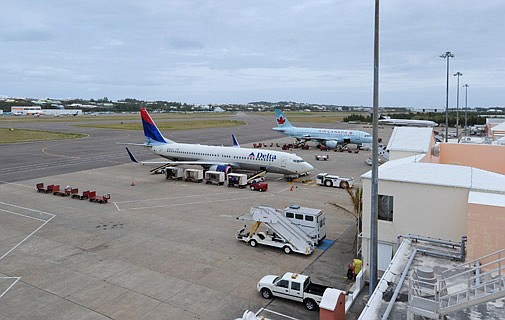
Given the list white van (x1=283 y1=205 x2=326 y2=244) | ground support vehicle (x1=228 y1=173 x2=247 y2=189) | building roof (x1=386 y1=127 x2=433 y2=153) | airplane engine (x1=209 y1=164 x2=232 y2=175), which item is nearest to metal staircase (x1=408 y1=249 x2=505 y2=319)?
white van (x1=283 y1=205 x2=326 y2=244)

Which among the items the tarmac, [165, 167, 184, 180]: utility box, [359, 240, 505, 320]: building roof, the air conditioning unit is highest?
the air conditioning unit

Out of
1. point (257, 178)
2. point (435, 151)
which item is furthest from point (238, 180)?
point (435, 151)

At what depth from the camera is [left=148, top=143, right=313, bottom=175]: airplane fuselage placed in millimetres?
44094

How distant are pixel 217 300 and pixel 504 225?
12014 millimetres

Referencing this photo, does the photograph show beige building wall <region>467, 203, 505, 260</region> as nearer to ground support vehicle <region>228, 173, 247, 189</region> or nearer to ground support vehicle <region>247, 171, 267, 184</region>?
ground support vehicle <region>228, 173, 247, 189</region>

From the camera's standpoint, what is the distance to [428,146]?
2823 cm

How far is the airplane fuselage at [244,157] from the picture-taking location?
44094 millimetres

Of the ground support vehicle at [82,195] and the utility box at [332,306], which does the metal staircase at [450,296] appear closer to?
the utility box at [332,306]

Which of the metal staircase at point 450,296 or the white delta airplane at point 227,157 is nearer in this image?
the metal staircase at point 450,296

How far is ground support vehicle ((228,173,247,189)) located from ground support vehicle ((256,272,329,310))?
23551 millimetres

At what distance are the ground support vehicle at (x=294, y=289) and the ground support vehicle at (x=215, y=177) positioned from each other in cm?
2528

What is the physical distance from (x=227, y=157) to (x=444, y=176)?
99.6 feet

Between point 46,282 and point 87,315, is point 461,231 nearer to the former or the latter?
point 87,315

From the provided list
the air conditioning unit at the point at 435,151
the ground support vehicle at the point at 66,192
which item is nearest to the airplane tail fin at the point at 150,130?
the ground support vehicle at the point at 66,192
